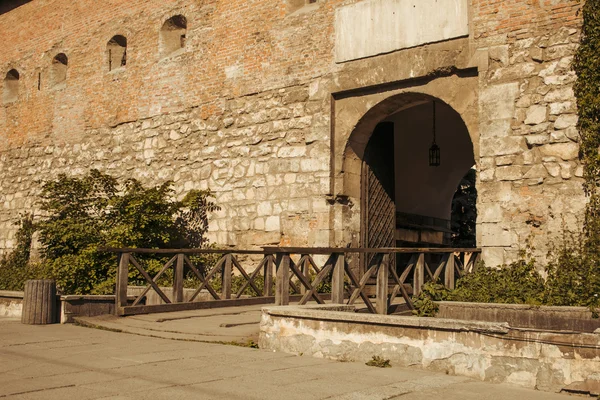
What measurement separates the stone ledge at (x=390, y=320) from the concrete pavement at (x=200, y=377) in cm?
38

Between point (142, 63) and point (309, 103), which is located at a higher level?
point (142, 63)

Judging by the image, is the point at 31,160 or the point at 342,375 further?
the point at 31,160

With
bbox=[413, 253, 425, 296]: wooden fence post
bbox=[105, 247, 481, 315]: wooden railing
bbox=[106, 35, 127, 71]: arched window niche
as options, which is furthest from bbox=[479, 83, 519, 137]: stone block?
bbox=[106, 35, 127, 71]: arched window niche

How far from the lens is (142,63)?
14586 mm

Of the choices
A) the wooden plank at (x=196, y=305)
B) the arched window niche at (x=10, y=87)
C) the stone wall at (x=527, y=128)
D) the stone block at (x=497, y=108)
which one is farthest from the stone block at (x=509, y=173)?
the arched window niche at (x=10, y=87)

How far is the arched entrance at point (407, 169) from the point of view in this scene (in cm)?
1159

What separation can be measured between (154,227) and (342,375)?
7927 millimetres

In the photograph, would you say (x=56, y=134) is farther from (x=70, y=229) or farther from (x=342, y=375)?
(x=342, y=375)

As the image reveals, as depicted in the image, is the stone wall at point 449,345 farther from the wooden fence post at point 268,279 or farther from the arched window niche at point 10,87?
the arched window niche at point 10,87

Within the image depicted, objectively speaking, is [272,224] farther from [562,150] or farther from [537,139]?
[562,150]

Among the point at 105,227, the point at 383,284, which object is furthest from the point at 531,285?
the point at 105,227

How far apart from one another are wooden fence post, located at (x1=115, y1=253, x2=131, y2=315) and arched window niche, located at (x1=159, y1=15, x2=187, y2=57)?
20.6ft

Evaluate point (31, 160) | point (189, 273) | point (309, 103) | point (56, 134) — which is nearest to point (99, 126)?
point (56, 134)

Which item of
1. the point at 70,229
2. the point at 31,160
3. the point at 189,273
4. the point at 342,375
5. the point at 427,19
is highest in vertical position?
the point at 427,19
